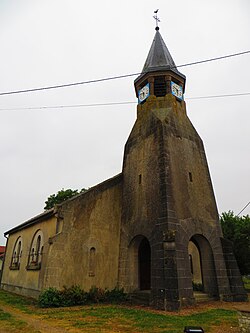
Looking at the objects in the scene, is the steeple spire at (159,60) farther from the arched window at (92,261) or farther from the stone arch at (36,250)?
the stone arch at (36,250)

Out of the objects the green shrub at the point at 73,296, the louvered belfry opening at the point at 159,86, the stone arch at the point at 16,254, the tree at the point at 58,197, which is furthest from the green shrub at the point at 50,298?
the tree at the point at 58,197

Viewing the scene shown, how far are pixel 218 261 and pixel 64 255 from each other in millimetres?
7848

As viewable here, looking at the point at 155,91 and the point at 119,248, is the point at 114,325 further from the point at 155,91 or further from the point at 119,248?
the point at 155,91

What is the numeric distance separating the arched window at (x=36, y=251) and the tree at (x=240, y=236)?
14.3 meters

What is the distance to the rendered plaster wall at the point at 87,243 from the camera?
1229cm

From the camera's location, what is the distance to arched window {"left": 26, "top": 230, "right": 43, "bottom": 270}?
14387 mm

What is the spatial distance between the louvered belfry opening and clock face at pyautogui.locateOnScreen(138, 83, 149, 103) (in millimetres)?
578

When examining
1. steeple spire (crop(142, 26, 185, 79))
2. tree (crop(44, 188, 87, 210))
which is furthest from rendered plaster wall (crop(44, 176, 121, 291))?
tree (crop(44, 188, 87, 210))

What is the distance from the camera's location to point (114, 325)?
791 cm

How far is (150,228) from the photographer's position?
12836mm

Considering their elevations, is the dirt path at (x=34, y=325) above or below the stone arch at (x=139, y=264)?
below

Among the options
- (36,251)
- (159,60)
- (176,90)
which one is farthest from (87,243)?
(159,60)

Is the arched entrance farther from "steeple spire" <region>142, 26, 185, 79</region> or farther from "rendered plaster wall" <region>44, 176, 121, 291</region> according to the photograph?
"steeple spire" <region>142, 26, 185, 79</region>

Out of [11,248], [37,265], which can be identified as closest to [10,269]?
[11,248]
